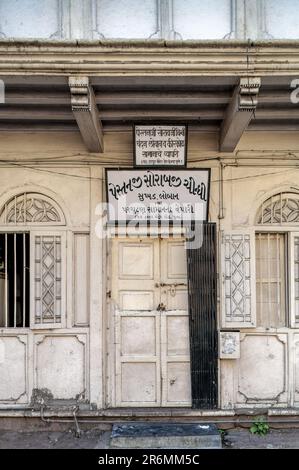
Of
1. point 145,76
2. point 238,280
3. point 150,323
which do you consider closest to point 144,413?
point 150,323

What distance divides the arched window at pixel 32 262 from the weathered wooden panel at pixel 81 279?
0.55 ft

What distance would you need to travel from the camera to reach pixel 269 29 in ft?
17.3

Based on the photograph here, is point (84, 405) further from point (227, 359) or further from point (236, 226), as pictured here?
point (236, 226)

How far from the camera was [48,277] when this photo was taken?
6.07 meters

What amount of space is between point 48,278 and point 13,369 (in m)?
1.20

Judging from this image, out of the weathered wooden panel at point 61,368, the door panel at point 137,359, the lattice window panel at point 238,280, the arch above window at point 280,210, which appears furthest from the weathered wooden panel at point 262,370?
the weathered wooden panel at point 61,368

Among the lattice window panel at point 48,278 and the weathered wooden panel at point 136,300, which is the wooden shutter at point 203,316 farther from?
the lattice window panel at point 48,278

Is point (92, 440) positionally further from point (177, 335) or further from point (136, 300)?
point (136, 300)

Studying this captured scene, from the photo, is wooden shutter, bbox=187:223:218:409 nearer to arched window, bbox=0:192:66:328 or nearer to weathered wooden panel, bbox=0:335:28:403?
arched window, bbox=0:192:66:328

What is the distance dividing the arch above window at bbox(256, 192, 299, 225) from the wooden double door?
3.64 ft

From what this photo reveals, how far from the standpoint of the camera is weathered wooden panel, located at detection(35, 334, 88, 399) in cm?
597

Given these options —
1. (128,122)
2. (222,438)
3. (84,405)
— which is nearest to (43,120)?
(128,122)

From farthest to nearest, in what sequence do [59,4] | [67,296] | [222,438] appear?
[67,296] < [222,438] < [59,4]

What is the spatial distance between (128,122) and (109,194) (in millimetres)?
919
